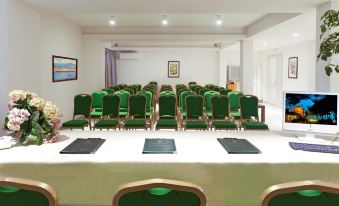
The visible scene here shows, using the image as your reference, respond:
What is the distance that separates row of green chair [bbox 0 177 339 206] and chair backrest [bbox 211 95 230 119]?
5460 millimetres

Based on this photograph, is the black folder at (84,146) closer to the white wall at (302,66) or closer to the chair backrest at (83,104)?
the chair backrest at (83,104)

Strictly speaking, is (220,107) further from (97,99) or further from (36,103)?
(36,103)

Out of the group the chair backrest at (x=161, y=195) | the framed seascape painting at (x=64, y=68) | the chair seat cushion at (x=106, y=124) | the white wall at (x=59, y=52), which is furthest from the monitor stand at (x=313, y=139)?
the framed seascape painting at (x=64, y=68)

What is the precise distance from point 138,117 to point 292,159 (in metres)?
4.61

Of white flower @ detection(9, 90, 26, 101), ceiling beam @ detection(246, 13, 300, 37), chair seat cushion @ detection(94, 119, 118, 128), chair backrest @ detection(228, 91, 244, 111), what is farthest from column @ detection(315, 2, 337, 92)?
white flower @ detection(9, 90, 26, 101)

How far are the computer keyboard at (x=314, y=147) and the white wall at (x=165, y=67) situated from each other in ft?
54.6

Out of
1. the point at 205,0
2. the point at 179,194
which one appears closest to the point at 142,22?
the point at 205,0

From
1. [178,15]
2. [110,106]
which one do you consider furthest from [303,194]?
[178,15]

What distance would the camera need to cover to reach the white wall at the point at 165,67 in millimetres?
19641

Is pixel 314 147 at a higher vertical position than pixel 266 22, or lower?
lower

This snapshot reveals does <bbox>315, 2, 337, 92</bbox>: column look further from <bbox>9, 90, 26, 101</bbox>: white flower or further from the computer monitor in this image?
<bbox>9, 90, 26, 101</bbox>: white flower

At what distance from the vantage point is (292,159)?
2725 millimetres

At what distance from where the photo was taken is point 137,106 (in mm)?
7012

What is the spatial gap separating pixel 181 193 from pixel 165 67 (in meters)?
18.3
